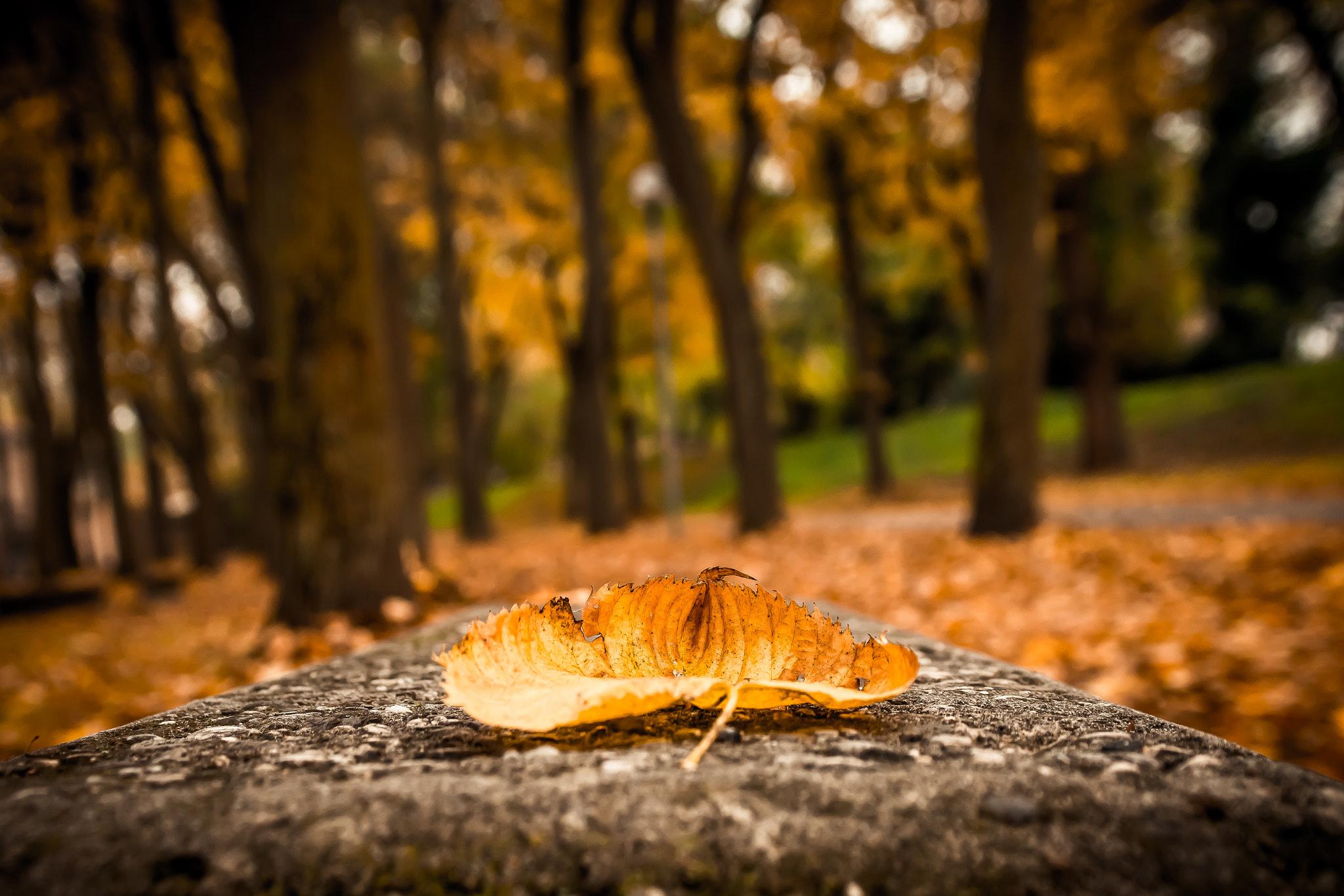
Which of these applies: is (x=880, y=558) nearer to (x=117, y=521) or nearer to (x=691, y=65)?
(x=691, y=65)

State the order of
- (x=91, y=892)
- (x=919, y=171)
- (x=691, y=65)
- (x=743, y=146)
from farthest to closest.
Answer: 1. (x=919, y=171)
2. (x=691, y=65)
3. (x=743, y=146)
4. (x=91, y=892)

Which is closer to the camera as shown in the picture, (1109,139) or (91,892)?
(91,892)

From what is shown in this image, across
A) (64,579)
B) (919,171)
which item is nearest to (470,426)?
(64,579)

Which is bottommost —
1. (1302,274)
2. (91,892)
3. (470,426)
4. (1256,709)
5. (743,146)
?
(1256,709)

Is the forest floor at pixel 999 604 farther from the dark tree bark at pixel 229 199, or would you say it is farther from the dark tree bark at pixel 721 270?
the dark tree bark at pixel 229 199

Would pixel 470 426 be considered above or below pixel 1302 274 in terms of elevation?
below

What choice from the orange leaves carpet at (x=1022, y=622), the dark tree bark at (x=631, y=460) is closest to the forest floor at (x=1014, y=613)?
the orange leaves carpet at (x=1022, y=622)

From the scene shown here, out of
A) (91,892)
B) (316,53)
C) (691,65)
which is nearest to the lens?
(91,892)
